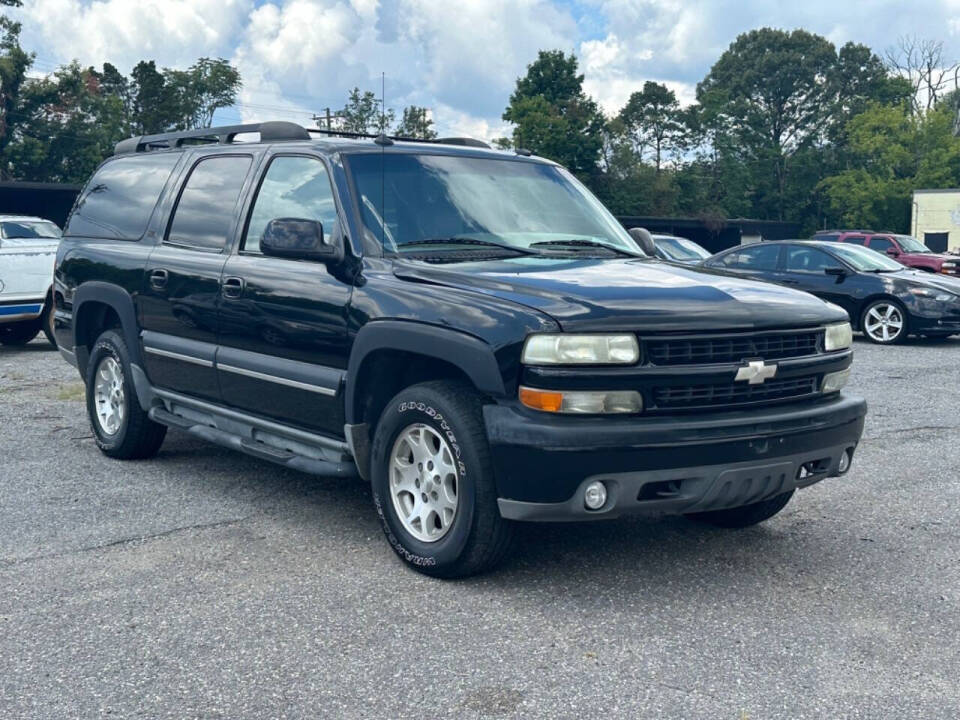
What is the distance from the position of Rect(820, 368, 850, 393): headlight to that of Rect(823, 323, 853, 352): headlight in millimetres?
109

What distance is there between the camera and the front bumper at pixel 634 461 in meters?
4.02

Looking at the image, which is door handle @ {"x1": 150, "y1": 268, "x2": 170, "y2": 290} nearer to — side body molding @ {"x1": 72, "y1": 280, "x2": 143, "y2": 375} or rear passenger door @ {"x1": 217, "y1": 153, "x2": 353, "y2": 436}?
side body molding @ {"x1": 72, "y1": 280, "x2": 143, "y2": 375}

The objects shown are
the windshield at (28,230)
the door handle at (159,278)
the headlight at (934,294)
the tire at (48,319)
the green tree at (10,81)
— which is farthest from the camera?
the green tree at (10,81)

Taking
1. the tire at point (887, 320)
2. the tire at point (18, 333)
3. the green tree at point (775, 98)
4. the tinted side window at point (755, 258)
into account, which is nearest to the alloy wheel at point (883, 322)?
the tire at point (887, 320)

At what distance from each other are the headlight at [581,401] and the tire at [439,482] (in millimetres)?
303

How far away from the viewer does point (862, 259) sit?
15.5m

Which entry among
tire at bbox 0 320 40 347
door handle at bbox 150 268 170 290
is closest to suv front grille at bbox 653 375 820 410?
door handle at bbox 150 268 170 290

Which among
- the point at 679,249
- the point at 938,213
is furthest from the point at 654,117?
the point at 679,249

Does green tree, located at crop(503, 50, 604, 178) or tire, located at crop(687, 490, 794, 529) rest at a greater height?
green tree, located at crop(503, 50, 604, 178)

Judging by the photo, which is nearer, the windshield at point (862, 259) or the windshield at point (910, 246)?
the windshield at point (862, 259)

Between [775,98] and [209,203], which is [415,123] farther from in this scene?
[209,203]

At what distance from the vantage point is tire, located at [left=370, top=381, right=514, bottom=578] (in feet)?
14.0

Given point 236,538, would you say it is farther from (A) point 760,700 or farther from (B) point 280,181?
(A) point 760,700

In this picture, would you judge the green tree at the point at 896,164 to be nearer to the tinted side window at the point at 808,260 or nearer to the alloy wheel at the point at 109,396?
the tinted side window at the point at 808,260
